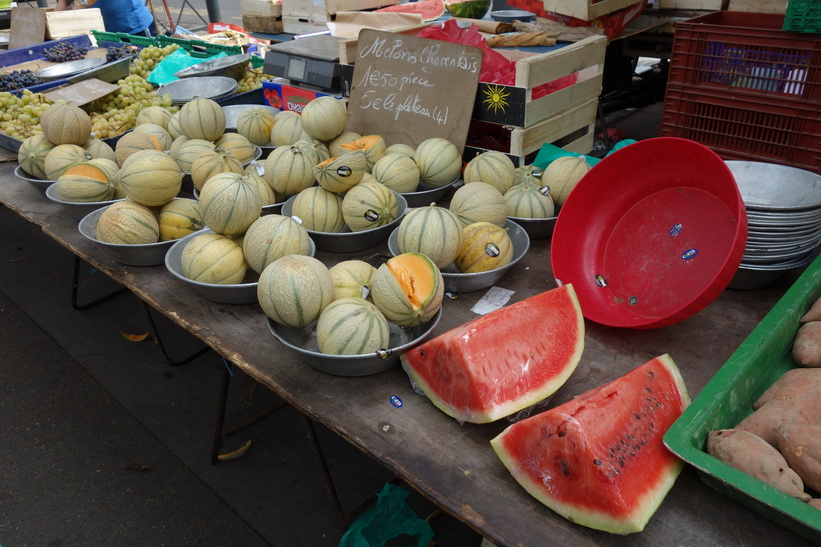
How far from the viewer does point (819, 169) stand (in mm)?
2490

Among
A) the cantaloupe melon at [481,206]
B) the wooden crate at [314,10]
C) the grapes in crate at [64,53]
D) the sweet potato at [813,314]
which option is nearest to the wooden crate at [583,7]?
the wooden crate at [314,10]

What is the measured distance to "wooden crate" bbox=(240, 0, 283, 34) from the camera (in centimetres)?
571

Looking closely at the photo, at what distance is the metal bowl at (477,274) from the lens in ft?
6.42

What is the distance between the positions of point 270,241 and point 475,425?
3.02 ft

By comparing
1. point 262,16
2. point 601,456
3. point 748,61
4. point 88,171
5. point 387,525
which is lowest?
point 387,525

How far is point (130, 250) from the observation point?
222 centimetres

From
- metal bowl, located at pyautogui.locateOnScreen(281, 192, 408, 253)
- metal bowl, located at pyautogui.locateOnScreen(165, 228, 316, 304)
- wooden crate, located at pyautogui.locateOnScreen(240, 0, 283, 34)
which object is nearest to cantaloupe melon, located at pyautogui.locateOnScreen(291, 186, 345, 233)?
metal bowl, located at pyautogui.locateOnScreen(281, 192, 408, 253)

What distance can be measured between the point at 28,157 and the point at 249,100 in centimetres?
148

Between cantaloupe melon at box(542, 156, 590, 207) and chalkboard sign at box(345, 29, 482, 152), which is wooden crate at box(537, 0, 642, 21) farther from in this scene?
cantaloupe melon at box(542, 156, 590, 207)

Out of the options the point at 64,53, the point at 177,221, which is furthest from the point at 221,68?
the point at 177,221

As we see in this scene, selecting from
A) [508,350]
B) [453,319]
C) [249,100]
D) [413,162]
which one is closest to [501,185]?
[413,162]

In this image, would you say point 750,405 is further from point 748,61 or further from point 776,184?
point 748,61

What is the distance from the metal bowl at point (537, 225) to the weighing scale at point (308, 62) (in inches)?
71.7

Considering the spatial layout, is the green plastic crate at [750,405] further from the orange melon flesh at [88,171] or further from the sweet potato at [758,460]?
the orange melon flesh at [88,171]
